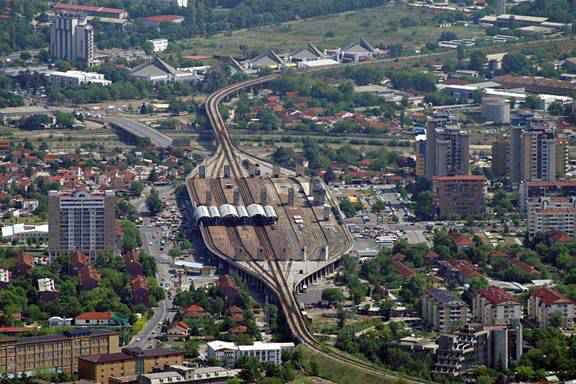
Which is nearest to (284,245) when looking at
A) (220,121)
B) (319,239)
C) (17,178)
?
(319,239)

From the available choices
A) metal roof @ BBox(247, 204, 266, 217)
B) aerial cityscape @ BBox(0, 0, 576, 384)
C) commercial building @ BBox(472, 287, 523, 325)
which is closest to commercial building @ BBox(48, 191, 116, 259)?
aerial cityscape @ BBox(0, 0, 576, 384)

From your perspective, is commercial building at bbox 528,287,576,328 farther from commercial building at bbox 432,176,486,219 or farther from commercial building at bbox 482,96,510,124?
commercial building at bbox 482,96,510,124

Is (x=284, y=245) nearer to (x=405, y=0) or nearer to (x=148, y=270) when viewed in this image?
(x=148, y=270)

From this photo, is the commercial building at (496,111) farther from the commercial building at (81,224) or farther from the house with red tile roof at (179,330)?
the house with red tile roof at (179,330)

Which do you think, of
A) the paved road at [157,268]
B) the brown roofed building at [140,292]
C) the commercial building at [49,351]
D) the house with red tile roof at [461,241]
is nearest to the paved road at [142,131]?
the paved road at [157,268]

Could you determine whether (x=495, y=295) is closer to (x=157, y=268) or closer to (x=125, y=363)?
(x=157, y=268)
